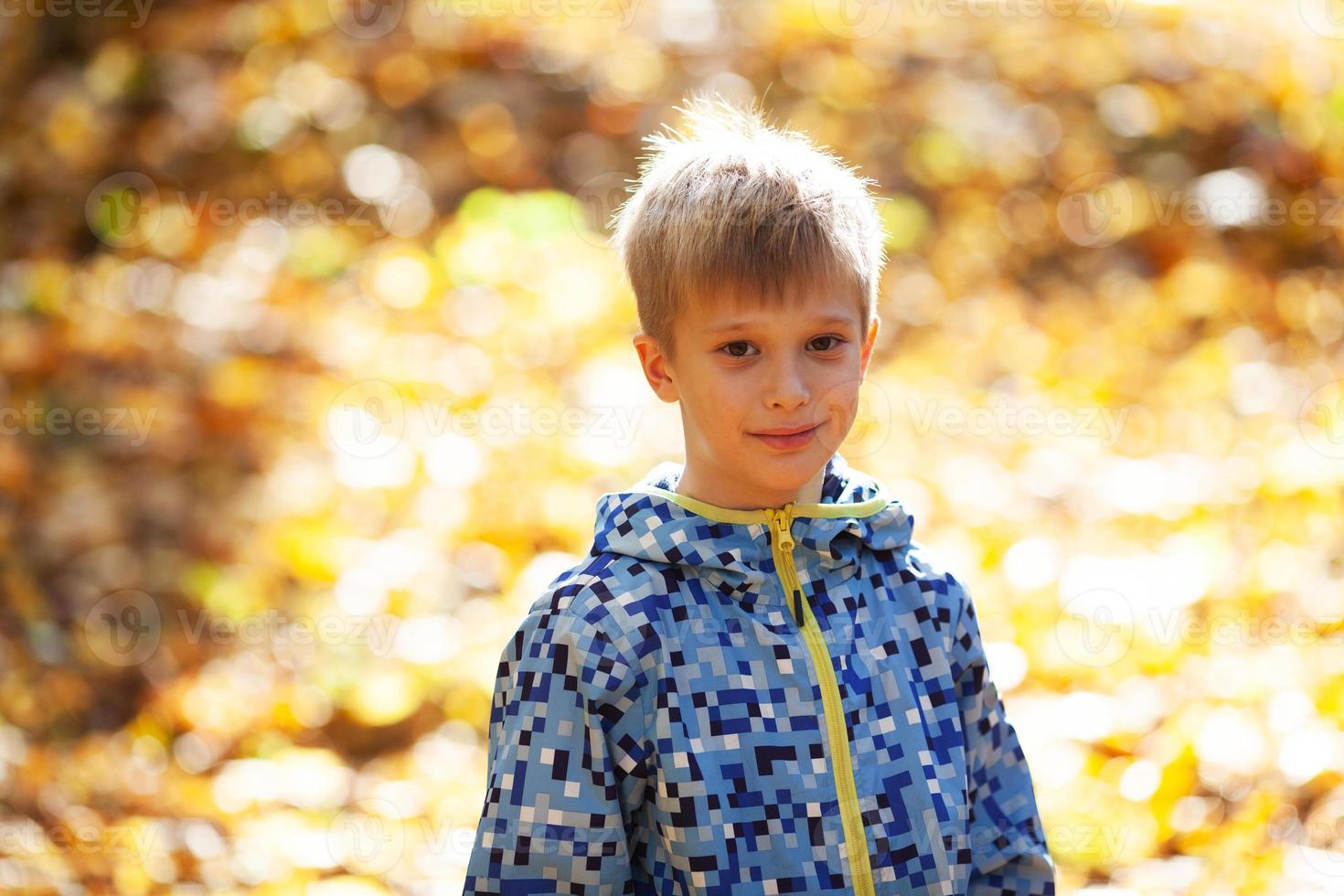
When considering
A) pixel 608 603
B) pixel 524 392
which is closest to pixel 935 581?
pixel 608 603

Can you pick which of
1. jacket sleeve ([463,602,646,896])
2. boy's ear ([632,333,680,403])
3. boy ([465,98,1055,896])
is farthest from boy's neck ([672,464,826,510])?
jacket sleeve ([463,602,646,896])

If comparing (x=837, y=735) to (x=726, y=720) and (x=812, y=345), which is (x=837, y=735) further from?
(x=812, y=345)

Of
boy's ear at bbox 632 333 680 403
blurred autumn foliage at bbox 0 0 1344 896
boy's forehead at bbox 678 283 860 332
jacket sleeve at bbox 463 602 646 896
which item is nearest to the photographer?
jacket sleeve at bbox 463 602 646 896

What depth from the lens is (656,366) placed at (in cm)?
184

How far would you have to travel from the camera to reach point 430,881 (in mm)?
2980

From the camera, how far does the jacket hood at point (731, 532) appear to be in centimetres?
171

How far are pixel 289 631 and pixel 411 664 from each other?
0.40 meters

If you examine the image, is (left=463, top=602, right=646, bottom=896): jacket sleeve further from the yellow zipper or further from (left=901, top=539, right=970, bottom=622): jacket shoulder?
(left=901, top=539, right=970, bottom=622): jacket shoulder

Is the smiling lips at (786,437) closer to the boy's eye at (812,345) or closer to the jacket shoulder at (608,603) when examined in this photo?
the boy's eye at (812,345)

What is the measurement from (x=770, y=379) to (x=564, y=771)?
56 cm

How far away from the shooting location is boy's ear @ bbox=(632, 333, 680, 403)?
1.83 m

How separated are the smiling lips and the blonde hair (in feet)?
0.55

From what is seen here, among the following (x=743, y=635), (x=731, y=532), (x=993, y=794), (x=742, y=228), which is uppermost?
(x=742, y=228)

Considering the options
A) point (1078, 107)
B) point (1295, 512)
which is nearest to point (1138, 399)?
point (1295, 512)
